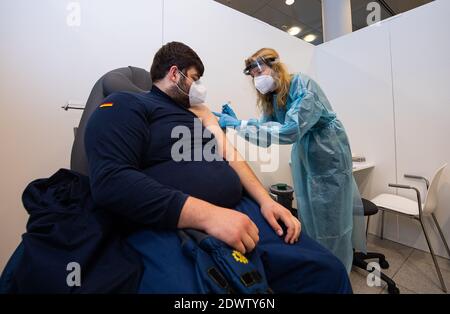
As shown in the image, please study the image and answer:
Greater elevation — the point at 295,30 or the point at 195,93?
the point at 295,30

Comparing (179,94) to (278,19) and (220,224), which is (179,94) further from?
(278,19)

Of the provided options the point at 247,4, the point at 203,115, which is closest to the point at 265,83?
the point at 203,115

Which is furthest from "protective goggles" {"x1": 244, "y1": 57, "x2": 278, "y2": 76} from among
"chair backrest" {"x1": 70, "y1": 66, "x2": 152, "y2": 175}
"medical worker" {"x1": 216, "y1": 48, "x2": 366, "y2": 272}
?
"chair backrest" {"x1": 70, "y1": 66, "x2": 152, "y2": 175}

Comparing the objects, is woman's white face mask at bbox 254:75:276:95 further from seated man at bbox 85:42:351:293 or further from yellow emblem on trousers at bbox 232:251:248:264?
yellow emblem on trousers at bbox 232:251:248:264

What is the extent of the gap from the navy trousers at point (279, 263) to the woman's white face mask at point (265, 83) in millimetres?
905

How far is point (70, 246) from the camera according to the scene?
49cm

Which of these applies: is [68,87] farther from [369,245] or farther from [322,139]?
[369,245]

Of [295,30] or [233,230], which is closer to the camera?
[233,230]

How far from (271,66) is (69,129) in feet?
3.95

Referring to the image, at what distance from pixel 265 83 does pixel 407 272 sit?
66.1 inches

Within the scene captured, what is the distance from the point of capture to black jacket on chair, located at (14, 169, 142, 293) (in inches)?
16.9

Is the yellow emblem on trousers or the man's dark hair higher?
the man's dark hair

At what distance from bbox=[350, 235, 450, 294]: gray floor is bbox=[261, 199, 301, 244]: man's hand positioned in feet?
3.59

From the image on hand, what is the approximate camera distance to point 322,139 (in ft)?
4.12
